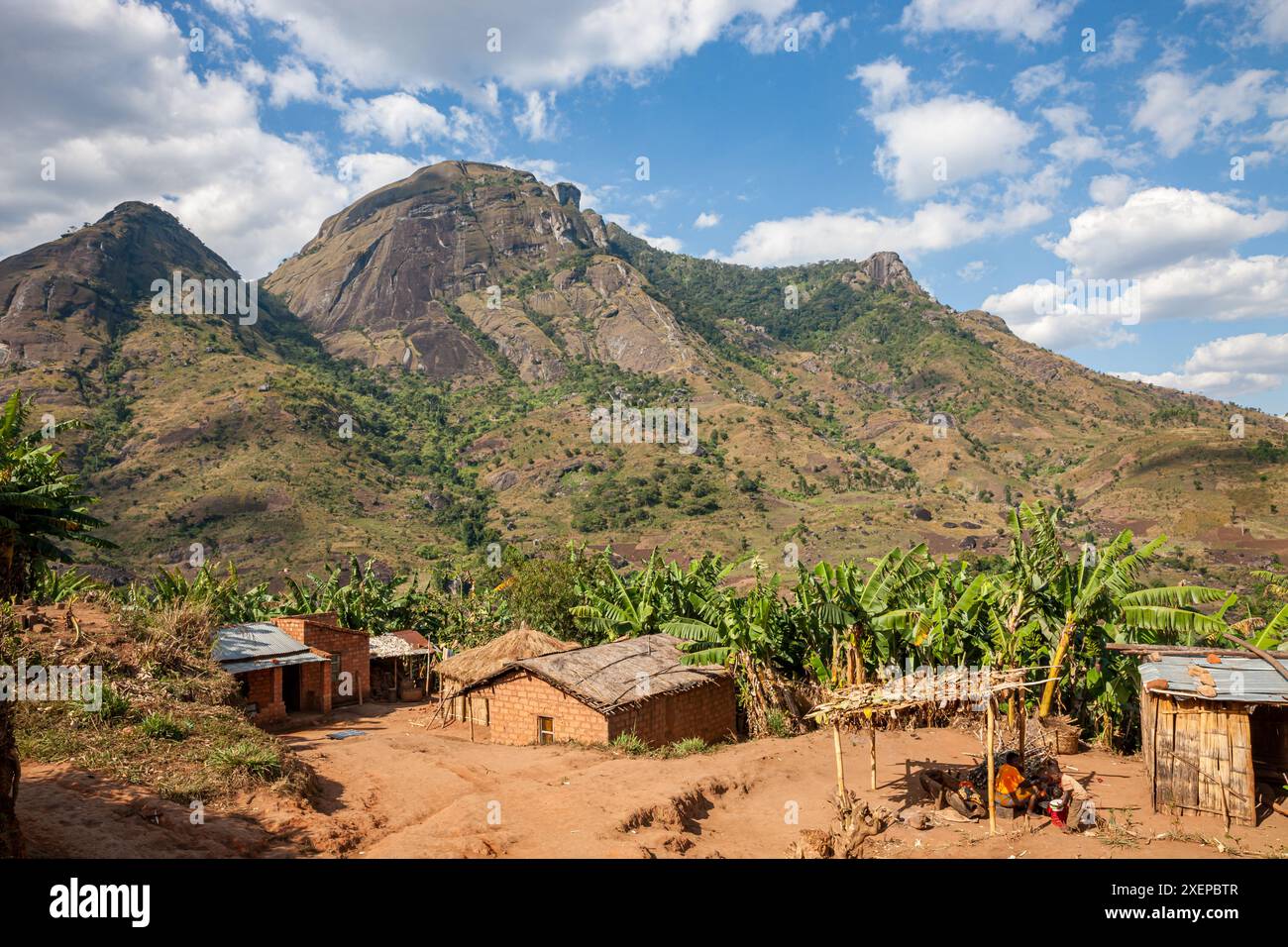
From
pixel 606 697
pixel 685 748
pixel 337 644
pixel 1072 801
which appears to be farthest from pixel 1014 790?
pixel 337 644

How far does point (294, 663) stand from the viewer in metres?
23.7

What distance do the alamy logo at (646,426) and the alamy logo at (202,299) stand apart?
72412 mm

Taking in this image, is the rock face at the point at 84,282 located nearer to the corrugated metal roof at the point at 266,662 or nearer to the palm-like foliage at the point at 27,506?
the corrugated metal roof at the point at 266,662

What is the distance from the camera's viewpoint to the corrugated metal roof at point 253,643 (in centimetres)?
2267

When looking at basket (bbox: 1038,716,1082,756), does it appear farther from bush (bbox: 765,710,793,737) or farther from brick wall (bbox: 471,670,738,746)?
brick wall (bbox: 471,670,738,746)

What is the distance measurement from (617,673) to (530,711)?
2.40 metres

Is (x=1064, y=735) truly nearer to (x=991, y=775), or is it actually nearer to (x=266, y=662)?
(x=991, y=775)

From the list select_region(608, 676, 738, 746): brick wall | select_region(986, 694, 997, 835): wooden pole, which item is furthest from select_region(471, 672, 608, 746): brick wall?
select_region(986, 694, 997, 835): wooden pole

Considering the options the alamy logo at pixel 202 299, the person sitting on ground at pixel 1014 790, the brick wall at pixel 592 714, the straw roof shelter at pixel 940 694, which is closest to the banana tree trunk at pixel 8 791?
the straw roof shelter at pixel 940 694

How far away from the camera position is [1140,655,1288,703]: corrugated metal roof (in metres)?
11.0

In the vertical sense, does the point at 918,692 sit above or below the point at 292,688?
above

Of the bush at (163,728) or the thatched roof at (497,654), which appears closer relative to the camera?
the bush at (163,728)

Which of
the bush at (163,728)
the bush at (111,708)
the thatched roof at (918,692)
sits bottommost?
the bush at (163,728)
